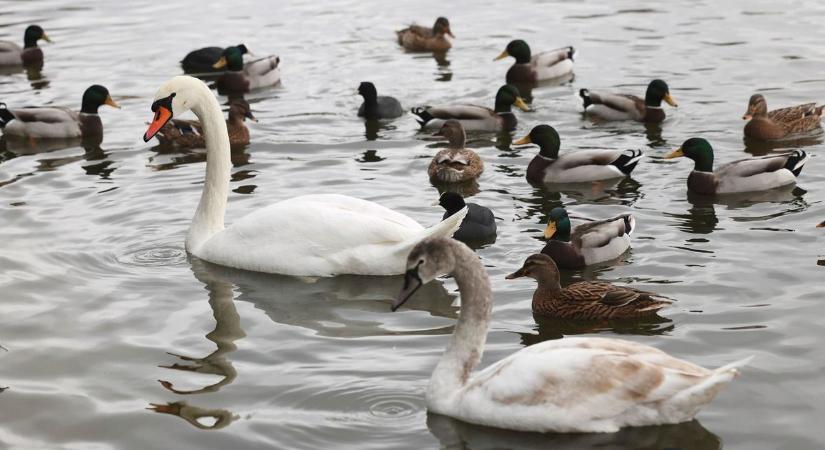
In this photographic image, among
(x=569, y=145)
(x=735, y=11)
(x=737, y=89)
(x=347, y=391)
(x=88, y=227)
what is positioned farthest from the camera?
(x=735, y=11)

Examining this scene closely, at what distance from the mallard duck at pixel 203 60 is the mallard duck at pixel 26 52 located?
2536 mm

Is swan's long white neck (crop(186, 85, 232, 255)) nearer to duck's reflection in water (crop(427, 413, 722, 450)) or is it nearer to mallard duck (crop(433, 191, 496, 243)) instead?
mallard duck (crop(433, 191, 496, 243))

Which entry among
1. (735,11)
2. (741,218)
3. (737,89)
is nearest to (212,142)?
(741,218)

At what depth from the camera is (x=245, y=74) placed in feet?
60.7

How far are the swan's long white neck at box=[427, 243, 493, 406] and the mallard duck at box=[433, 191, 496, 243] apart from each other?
11.8 ft

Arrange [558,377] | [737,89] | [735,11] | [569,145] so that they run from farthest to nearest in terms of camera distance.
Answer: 1. [735,11]
2. [737,89]
3. [569,145]
4. [558,377]

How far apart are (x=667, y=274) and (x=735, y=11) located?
12571mm

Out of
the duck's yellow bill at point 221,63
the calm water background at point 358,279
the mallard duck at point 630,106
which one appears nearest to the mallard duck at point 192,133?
the calm water background at point 358,279

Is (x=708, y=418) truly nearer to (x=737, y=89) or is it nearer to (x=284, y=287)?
(x=284, y=287)

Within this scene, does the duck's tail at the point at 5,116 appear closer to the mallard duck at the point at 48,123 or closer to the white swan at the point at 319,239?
the mallard duck at the point at 48,123

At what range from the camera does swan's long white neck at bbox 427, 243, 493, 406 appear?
754 cm

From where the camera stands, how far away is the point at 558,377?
23.3ft

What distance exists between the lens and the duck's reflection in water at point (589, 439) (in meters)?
7.23

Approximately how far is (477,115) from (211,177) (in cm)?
538
